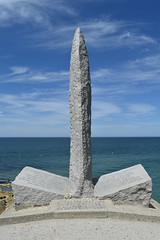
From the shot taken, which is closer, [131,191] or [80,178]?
[131,191]

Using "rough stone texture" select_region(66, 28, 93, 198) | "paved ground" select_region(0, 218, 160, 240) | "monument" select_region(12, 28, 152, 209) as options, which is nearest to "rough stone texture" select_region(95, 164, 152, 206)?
"monument" select_region(12, 28, 152, 209)

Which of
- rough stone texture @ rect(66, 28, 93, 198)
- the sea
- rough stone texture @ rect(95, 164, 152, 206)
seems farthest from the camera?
the sea

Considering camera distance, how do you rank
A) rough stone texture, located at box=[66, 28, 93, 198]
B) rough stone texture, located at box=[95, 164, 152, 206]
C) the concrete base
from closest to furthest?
the concrete base, rough stone texture, located at box=[95, 164, 152, 206], rough stone texture, located at box=[66, 28, 93, 198]

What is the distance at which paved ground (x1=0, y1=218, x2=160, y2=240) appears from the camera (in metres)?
5.29

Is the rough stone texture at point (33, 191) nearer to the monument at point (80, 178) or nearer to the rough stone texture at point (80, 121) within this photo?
the monument at point (80, 178)

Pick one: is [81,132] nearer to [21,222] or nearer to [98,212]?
[98,212]

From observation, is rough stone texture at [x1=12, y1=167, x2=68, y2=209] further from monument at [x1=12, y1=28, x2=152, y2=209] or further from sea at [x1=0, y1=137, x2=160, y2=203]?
sea at [x1=0, y1=137, x2=160, y2=203]

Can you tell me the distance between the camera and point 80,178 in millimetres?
7863

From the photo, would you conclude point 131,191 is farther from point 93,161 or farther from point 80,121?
point 93,161

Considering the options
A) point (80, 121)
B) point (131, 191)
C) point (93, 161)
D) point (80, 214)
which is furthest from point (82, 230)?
point (93, 161)

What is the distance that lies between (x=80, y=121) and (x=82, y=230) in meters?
3.45

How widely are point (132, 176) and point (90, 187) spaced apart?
1.44 m

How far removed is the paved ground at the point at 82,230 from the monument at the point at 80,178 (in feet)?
4.06

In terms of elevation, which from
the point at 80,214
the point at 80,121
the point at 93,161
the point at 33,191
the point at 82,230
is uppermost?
the point at 80,121
